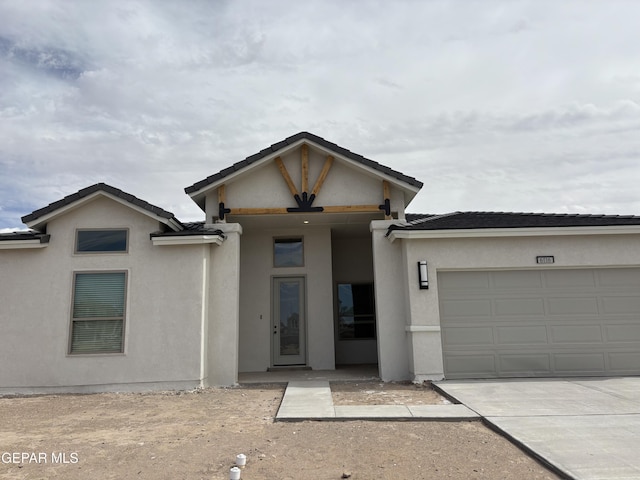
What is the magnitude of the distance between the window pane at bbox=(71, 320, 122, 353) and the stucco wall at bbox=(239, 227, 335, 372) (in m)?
3.43

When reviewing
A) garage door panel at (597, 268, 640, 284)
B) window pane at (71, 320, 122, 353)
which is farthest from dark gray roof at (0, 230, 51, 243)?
garage door panel at (597, 268, 640, 284)

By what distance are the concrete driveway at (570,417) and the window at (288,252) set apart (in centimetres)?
525

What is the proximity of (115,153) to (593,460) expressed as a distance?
1486cm

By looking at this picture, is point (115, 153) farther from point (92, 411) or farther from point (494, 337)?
point (494, 337)

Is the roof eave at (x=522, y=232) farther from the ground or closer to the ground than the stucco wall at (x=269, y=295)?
farther from the ground

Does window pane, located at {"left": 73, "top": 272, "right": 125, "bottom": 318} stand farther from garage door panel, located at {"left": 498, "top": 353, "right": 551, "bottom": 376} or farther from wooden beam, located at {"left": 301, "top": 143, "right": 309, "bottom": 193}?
garage door panel, located at {"left": 498, "top": 353, "right": 551, "bottom": 376}

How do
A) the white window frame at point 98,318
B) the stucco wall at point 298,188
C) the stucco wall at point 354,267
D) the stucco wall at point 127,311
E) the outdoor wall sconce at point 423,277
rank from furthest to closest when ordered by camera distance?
the stucco wall at point 354,267 → the stucco wall at point 298,188 → the outdoor wall sconce at point 423,277 → the white window frame at point 98,318 → the stucco wall at point 127,311

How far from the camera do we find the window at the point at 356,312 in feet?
45.0

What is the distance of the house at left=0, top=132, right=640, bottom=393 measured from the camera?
30.0ft

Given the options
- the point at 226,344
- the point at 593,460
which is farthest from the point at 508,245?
the point at 226,344

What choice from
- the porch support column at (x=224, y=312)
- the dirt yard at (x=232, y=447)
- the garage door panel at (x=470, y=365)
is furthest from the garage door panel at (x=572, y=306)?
the porch support column at (x=224, y=312)

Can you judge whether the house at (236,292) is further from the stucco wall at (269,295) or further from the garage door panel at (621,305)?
the stucco wall at (269,295)

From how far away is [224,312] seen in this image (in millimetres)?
9758

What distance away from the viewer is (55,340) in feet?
29.9
